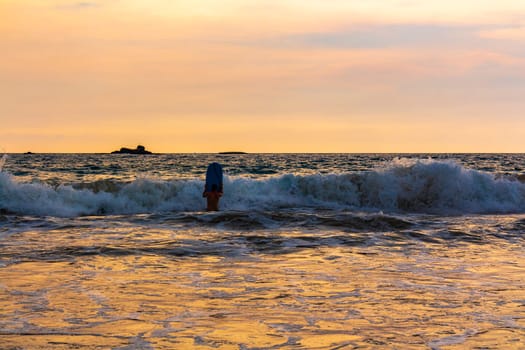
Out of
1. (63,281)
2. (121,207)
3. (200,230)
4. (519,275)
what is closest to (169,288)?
(63,281)

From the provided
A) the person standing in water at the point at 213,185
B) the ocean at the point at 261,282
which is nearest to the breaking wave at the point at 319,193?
the person standing in water at the point at 213,185

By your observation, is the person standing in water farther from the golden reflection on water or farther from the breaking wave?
the golden reflection on water

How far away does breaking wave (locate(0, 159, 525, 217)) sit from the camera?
22016 mm

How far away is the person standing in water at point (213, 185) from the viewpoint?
2017cm

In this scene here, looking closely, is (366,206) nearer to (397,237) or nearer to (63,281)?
(397,237)

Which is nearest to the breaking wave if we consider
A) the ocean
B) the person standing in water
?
the person standing in water

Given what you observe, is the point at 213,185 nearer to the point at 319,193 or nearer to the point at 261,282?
the point at 319,193

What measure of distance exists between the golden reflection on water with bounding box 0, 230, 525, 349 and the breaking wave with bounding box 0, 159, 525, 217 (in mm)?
11989

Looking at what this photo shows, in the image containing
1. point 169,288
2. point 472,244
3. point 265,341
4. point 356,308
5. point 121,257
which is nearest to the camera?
point 265,341

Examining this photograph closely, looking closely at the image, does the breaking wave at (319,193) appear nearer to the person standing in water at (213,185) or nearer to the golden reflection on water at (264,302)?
the person standing in water at (213,185)

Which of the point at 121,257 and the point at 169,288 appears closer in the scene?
the point at 169,288

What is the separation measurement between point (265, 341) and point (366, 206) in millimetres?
19226

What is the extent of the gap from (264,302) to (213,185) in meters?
13.3

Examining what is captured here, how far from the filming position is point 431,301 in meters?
7.31
